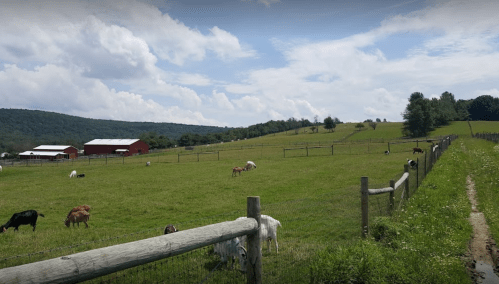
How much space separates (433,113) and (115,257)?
110 m

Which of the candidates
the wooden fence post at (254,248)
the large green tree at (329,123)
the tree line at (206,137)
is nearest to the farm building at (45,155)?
the tree line at (206,137)

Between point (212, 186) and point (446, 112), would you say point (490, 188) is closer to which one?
point (212, 186)

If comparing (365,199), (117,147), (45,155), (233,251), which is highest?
(365,199)

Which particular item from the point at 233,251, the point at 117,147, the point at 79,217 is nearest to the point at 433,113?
the point at 117,147

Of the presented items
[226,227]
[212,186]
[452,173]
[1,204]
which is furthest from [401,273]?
[1,204]

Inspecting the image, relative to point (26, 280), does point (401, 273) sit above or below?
below

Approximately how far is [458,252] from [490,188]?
8169 millimetres

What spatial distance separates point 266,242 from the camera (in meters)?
8.61

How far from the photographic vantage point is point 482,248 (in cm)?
753

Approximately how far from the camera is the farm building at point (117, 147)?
9088 cm

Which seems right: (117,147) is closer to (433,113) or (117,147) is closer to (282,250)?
(433,113)

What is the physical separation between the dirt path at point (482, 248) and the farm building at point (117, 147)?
290 feet

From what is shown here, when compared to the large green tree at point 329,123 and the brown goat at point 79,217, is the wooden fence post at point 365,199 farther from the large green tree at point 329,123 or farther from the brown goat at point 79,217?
the large green tree at point 329,123

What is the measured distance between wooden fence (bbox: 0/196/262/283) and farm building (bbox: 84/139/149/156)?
91.2 meters
